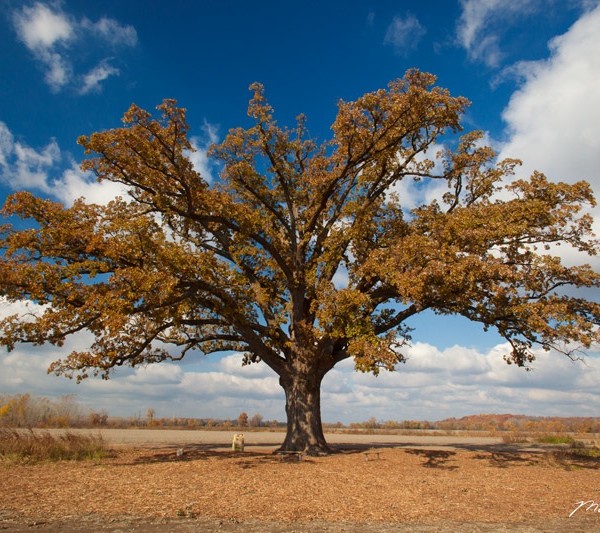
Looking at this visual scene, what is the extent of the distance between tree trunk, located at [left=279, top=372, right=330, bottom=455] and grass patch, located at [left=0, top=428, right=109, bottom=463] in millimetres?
6733

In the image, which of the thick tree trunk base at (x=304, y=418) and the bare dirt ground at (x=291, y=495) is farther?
the thick tree trunk base at (x=304, y=418)

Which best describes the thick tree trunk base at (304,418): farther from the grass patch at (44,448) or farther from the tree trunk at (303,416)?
the grass patch at (44,448)

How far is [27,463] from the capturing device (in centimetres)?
1454

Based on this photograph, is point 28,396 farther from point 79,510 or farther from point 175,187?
point 79,510

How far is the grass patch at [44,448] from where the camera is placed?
15.2m

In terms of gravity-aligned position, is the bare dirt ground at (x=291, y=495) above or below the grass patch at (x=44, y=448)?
below

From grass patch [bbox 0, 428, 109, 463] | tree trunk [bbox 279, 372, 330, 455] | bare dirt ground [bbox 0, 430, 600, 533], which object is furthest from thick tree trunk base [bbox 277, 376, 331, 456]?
grass patch [bbox 0, 428, 109, 463]

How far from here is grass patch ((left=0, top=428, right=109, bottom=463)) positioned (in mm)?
15203

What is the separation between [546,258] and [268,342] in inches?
425

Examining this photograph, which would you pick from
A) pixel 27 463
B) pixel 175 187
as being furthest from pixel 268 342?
pixel 27 463

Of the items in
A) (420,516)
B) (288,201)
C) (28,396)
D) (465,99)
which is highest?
(465,99)

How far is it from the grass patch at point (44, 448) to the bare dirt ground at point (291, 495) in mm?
716

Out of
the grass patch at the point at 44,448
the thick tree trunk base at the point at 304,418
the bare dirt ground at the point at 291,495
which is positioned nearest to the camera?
the bare dirt ground at the point at 291,495

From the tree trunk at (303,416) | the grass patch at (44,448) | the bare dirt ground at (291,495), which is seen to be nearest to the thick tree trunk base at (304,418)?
the tree trunk at (303,416)
